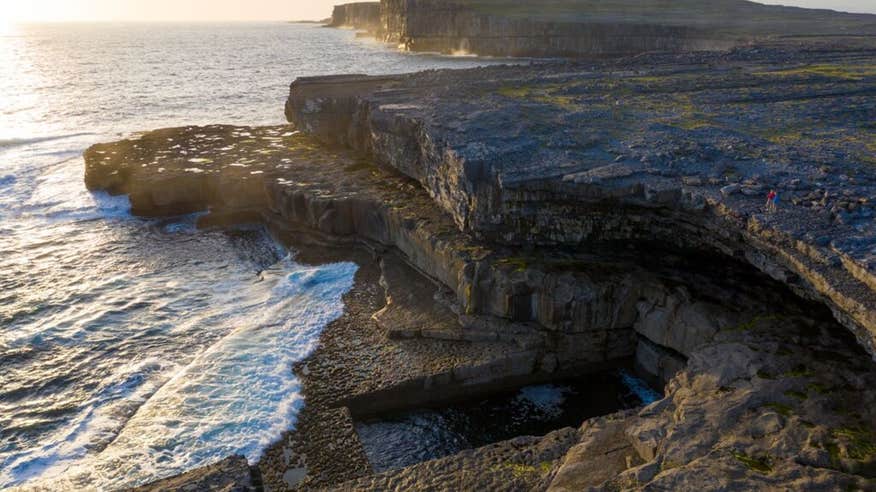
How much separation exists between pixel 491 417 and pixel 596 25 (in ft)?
247

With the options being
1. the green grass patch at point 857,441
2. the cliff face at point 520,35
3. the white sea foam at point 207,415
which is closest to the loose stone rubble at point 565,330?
the green grass patch at point 857,441

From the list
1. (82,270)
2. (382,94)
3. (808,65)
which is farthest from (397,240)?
(808,65)

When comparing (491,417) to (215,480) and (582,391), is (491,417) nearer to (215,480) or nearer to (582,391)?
(582,391)

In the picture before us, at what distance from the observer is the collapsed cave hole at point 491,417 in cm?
1482

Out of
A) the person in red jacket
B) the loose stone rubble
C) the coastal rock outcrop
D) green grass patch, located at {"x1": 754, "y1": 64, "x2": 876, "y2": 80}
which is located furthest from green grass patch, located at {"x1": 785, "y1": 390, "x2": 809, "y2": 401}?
the coastal rock outcrop

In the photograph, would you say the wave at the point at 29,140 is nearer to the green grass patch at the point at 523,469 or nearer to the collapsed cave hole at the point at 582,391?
the collapsed cave hole at the point at 582,391

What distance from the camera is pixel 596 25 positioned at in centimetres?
8075

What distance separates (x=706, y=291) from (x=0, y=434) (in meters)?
17.9

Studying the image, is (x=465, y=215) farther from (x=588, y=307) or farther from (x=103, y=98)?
(x=103, y=98)

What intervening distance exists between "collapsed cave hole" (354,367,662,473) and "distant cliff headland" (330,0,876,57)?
2202 inches

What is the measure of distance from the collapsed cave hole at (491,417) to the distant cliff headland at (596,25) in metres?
55.9

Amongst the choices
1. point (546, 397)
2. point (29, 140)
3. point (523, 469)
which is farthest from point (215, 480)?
point (29, 140)

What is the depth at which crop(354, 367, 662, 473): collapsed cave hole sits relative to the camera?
1482 cm

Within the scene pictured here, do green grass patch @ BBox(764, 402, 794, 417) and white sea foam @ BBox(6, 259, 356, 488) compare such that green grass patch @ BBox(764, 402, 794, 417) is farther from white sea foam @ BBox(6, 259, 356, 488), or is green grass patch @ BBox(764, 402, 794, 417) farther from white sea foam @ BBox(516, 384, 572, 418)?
white sea foam @ BBox(6, 259, 356, 488)
